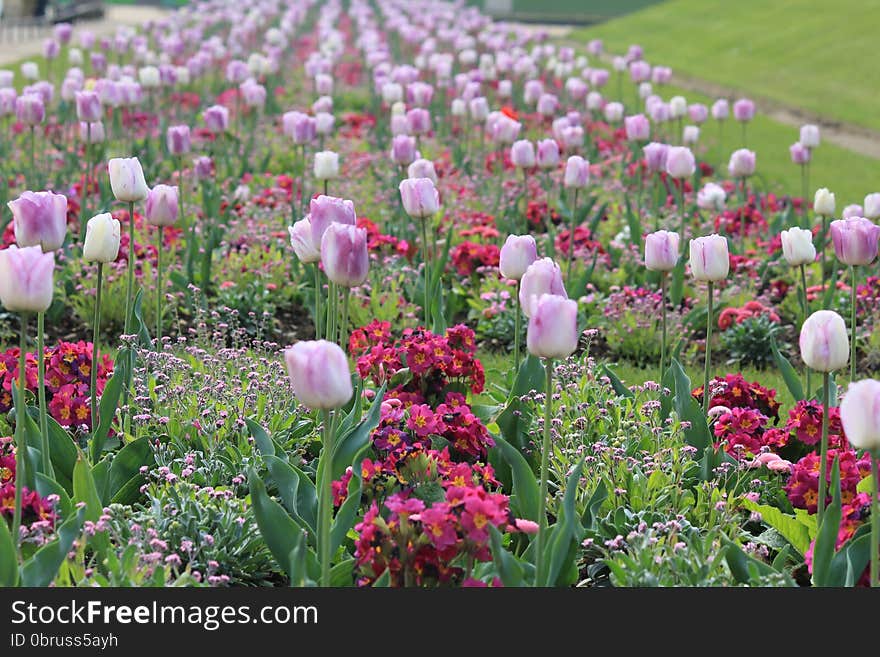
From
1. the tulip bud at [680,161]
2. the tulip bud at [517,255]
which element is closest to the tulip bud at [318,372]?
the tulip bud at [517,255]

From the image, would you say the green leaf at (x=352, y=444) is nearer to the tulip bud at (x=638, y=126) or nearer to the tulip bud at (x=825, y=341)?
the tulip bud at (x=825, y=341)

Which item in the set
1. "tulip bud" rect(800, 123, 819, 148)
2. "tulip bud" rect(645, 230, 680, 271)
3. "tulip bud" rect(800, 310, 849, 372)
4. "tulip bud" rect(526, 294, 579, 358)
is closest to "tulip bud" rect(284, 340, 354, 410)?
"tulip bud" rect(526, 294, 579, 358)

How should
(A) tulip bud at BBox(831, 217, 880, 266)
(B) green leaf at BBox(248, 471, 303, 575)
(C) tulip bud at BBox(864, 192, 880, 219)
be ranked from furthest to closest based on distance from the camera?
(C) tulip bud at BBox(864, 192, 880, 219), (A) tulip bud at BBox(831, 217, 880, 266), (B) green leaf at BBox(248, 471, 303, 575)

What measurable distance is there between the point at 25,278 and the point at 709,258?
204 cm

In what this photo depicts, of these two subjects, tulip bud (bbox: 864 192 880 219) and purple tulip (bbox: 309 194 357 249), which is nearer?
purple tulip (bbox: 309 194 357 249)

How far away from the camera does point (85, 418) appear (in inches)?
171

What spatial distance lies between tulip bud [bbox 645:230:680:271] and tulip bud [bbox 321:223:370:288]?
134 centimetres

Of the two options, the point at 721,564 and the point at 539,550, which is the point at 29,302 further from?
the point at 721,564

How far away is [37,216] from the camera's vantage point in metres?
3.69

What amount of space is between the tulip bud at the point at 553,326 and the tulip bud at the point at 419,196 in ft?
5.89

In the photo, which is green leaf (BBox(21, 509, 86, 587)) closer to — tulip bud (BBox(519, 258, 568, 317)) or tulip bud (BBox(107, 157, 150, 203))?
tulip bud (BBox(519, 258, 568, 317))

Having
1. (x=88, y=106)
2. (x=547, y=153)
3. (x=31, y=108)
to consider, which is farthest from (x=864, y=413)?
(x=31, y=108)

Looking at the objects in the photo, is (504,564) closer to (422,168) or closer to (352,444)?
(352,444)

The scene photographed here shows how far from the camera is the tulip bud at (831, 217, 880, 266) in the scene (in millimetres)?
3982
